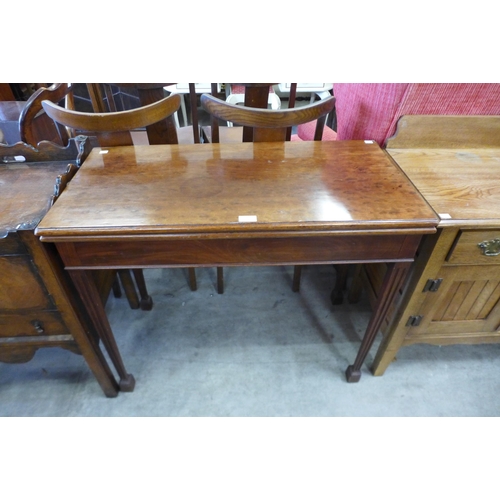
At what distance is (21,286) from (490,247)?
133cm

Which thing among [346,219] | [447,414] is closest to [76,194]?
[346,219]

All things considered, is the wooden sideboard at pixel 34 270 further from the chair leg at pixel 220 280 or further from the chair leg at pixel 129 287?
the chair leg at pixel 220 280

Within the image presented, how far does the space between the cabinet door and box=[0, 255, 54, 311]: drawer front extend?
1.18 m

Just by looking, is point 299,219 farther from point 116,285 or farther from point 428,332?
point 116,285

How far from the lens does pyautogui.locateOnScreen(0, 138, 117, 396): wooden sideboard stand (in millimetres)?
835

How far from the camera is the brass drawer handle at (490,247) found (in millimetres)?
890

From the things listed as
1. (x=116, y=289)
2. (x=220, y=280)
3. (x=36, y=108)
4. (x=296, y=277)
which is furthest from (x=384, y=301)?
(x=36, y=108)

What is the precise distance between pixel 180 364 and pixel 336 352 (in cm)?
69

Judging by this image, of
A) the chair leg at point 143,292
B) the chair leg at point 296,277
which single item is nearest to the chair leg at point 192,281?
the chair leg at point 143,292

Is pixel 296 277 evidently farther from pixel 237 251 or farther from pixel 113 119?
pixel 113 119

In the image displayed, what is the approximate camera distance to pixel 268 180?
0.93 metres

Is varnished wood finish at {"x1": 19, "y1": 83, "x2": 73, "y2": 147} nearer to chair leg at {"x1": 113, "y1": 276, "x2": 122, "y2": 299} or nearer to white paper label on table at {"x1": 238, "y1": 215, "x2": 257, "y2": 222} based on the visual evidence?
chair leg at {"x1": 113, "y1": 276, "x2": 122, "y2": 299}

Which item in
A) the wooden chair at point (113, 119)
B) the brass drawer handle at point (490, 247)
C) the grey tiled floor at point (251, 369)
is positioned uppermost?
the wooden chair at point (113, 119)

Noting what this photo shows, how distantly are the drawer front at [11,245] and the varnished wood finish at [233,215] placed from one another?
0.32ft
